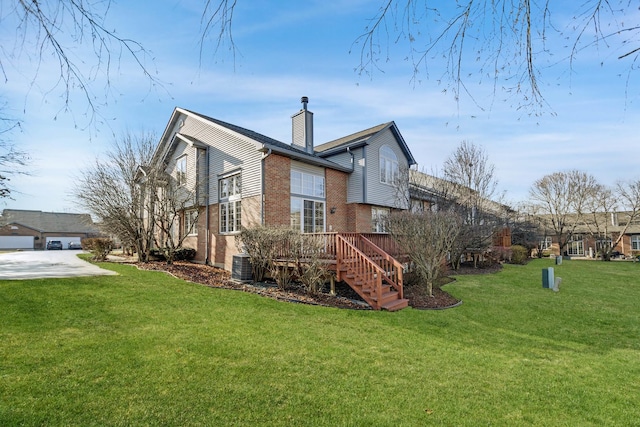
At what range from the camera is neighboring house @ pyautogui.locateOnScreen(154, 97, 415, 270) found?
42.7 ft

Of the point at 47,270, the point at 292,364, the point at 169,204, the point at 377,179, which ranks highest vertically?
the point at 377,179

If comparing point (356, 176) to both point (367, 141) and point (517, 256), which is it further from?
point (517, 256)

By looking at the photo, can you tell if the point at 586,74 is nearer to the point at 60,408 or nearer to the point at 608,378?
the point at 608,378

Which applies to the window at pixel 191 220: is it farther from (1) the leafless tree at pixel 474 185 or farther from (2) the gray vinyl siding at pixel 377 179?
(1) the leafless tree at pixel 474 185

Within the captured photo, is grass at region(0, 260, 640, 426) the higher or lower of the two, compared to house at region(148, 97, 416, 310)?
lower

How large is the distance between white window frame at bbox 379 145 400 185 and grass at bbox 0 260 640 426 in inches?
390

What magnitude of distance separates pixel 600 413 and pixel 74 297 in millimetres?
9505

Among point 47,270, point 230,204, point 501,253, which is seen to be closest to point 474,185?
point 501,253

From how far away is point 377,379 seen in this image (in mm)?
4191

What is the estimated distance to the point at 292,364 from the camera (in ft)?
14.8

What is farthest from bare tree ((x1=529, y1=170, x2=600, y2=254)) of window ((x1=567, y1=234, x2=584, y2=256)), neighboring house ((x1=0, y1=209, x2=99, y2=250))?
neighboring house ((x1=0, y1=209, x2=99, y2=250))

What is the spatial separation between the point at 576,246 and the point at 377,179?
43.2 metres

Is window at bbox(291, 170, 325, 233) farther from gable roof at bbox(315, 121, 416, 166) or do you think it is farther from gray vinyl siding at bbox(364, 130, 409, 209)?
gable roof at bbox(315, 121, 416, 166)

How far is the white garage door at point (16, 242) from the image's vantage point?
153 feet
